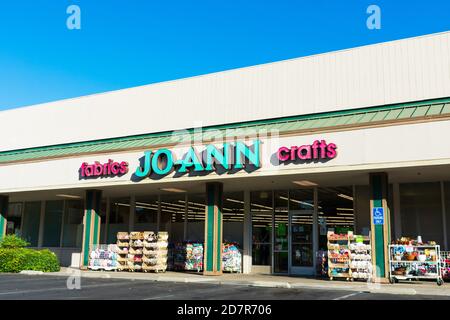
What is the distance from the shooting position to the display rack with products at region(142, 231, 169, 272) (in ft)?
75.4

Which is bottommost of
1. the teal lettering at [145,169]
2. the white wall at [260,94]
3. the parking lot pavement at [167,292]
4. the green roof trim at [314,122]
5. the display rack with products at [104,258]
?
the parking lot pavement at [167,292]

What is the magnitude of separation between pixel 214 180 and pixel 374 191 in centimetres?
637

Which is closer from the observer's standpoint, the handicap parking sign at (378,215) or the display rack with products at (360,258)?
the handicap parking sign at (378,215)

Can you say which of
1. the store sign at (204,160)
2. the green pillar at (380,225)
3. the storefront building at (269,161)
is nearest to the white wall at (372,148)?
the storefront building at (269,161)

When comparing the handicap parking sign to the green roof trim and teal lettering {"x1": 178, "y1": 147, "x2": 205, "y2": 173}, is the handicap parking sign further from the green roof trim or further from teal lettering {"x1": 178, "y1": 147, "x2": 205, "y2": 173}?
teal lettering {"x1": 178, "y1": 147, "x2": 205, "y2": 173}

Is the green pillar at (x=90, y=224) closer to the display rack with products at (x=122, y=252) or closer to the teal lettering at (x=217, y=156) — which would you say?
the display rack with products at (x=122, y=252)

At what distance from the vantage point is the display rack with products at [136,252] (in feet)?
76.8

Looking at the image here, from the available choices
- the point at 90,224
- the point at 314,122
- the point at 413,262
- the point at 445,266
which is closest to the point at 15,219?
the point at 90,224

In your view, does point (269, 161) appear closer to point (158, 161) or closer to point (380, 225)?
point (380, 225)

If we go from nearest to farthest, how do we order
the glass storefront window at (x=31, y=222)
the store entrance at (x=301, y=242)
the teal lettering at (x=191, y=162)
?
the teal lettering at (x=191, y=162)
the store entrance at (x=301, y=242)
the glass storefront window at (x=31, y=222)

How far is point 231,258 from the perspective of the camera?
23.4 meters

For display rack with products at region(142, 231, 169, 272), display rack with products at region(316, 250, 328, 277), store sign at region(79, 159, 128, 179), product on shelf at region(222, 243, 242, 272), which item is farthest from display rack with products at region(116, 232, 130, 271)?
display rack with products at region(316, 250, 328, 277)

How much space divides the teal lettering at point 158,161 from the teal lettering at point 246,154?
3072 mm

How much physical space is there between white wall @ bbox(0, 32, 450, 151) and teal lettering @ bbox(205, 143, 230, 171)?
475cm
